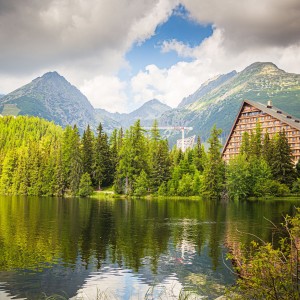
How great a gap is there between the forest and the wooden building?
1950 cm

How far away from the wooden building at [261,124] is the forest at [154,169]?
19.5 meters

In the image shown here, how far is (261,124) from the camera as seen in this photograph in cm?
13000

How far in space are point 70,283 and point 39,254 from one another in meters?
7.68

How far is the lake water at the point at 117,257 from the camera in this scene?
20.0 meters

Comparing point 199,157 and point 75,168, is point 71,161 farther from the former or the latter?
point 199,157

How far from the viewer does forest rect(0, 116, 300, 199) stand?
93.2 metres

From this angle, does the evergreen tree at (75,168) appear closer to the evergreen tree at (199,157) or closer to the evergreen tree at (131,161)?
the evergreen tree at (131,161)

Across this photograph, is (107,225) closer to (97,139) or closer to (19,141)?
(97,139)

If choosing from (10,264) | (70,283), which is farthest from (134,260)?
(10,264)

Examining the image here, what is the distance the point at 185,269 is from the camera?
24.3 m

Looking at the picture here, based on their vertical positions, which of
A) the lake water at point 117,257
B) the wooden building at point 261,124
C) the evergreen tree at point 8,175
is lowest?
the lake water at point 117,257

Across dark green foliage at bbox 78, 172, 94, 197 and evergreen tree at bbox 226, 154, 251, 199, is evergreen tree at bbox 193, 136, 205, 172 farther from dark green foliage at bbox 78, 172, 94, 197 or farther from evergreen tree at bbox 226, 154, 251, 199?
dark green foliage at bbox 78, 172, 94, 197

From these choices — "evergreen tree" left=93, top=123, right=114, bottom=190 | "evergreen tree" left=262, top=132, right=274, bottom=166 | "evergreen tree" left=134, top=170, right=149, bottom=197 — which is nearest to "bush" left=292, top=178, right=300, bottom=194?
"evergreen tree" left=262, top=132, right=274, bottom=166

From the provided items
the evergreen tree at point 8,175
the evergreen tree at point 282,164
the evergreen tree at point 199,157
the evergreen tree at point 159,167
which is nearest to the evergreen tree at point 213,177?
the evergreen tree at point 199,157
